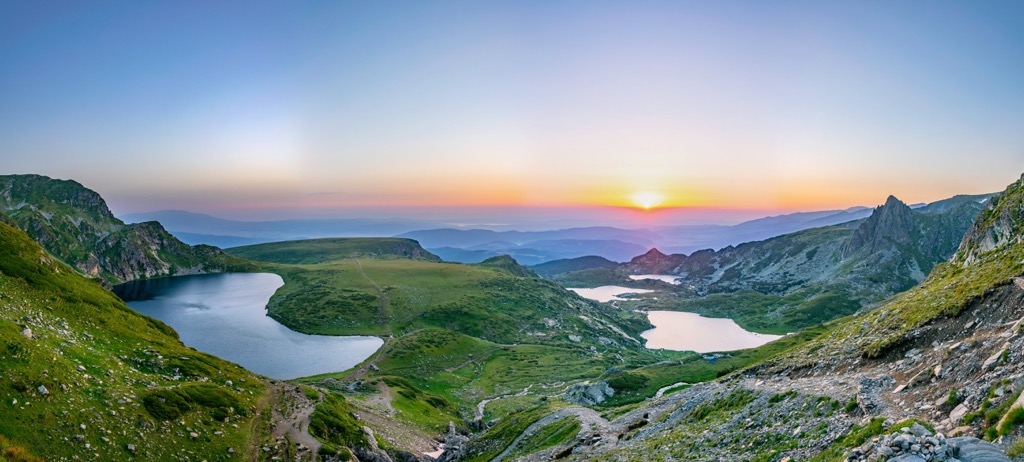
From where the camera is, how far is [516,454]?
59.5 metres

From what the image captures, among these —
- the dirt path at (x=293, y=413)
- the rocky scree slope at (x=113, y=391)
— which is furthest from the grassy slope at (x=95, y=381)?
the dirt path at (x=293, y=413)

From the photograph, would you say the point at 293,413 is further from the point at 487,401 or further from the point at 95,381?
the point at 487,401

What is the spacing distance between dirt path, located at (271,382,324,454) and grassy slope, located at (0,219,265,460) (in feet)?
8.94

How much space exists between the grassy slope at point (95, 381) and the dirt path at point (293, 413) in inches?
107

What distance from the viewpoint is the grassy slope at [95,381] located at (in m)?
35.1

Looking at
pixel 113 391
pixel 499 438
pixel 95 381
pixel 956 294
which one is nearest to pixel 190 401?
pixel 113 391

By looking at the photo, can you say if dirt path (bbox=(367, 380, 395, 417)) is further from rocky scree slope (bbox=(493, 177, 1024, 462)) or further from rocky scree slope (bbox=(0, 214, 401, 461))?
rocky scree slope (bbox=(493, 177, 1024, 462))

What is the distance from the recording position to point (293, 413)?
5778 centimetres

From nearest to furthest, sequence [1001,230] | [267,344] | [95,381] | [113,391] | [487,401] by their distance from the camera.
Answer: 1. [113,391]
2. [95,381]
3. [1001,230]
4. [487,401]
5. [267,344]

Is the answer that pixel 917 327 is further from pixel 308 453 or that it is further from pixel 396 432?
pixel 396 432

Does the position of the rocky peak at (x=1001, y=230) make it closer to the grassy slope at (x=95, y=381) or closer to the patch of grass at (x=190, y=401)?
the grassy slope at (x=95, y=381)

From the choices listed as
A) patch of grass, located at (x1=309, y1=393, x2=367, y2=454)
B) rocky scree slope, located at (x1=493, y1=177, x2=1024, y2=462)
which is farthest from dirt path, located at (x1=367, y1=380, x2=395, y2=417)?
rocky scree slope, located at (x1=493, y1=177, x2=1024, y2=462)

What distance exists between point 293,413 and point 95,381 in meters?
21.0

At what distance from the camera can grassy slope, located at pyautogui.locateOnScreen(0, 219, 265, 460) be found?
35094 millimetres
